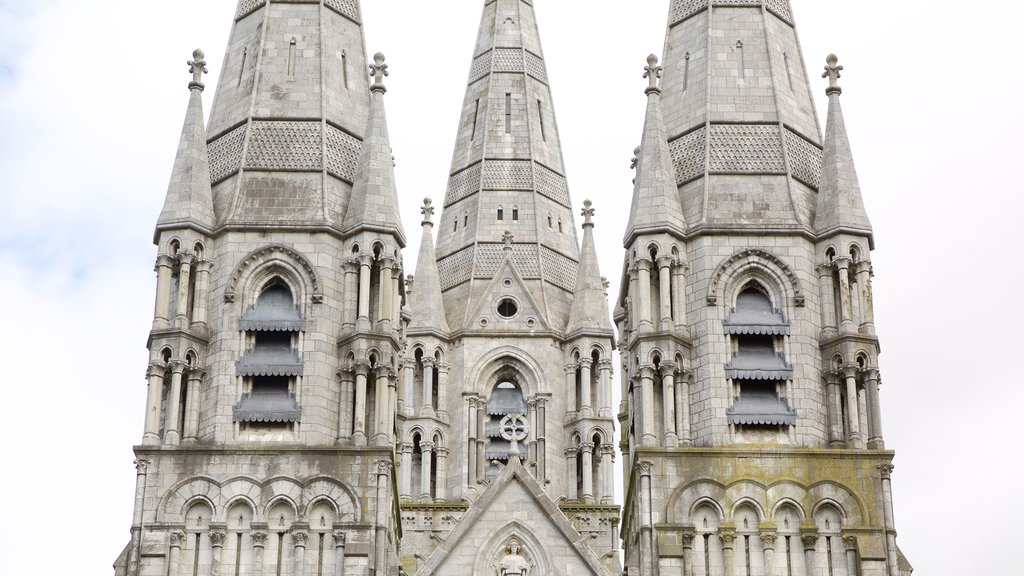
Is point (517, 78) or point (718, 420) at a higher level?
point (517, 78)

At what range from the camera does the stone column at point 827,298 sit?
54.1 metres

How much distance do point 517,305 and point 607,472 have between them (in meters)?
5.88

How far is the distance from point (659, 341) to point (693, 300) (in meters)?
1.54

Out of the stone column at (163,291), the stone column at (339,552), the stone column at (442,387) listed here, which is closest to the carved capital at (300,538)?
the stone column at (339,552)

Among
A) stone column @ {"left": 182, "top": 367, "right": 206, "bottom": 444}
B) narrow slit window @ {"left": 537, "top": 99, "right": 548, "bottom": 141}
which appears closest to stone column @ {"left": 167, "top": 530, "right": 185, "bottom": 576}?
stone column @ {"left": 182, "top": 367, "right": 206, "bottom": 444}

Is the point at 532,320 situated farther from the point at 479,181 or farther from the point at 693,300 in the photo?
the point at 693,300

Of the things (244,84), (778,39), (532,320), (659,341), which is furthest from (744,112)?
(532,320)

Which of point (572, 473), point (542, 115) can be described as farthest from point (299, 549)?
point (542, 115)

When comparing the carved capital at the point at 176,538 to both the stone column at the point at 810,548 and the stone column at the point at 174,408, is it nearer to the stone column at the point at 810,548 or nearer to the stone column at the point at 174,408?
the stone column at the point at 174,408

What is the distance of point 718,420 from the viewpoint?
5284 centimetres

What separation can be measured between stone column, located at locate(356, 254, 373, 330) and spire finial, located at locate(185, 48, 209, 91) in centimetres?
626

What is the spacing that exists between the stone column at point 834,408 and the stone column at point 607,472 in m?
18.7

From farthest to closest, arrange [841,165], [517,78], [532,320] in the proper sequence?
1. [517,78]
2. [532,320]
3. [841,165]

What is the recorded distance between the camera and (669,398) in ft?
174
